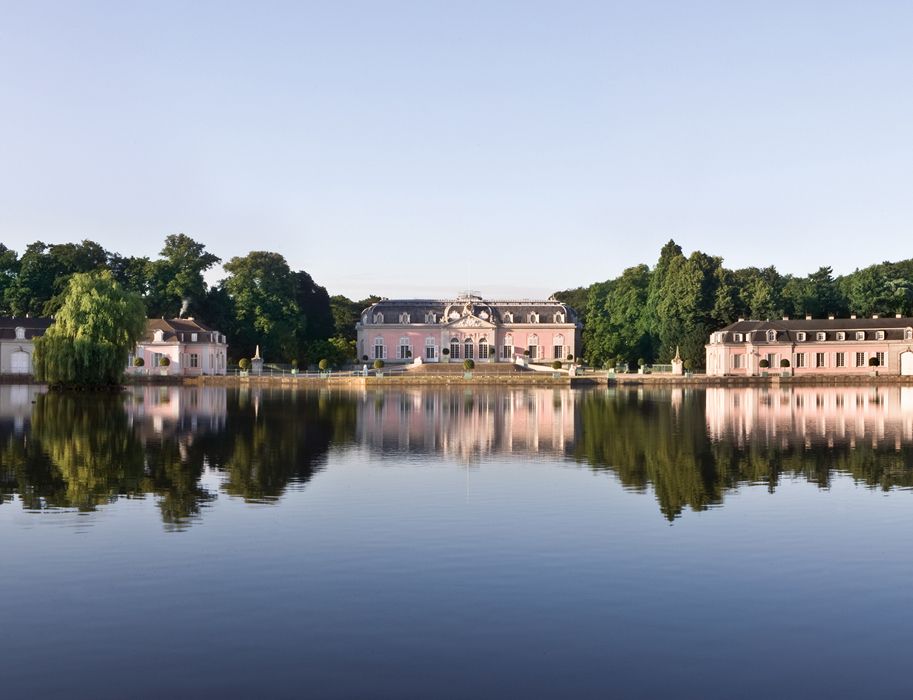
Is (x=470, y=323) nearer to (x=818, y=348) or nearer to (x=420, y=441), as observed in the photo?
(x=818, y=348)

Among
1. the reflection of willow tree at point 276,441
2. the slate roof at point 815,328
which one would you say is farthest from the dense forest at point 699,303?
the reflection of willow tree at point 276,441

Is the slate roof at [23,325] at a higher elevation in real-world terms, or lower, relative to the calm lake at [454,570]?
higher

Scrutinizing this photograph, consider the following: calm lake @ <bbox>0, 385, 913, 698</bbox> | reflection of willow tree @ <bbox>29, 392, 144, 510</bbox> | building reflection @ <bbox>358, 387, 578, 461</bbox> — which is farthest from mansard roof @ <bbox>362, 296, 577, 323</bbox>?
calm lake @ <bbox>0, 385, 913, 698</bbox>

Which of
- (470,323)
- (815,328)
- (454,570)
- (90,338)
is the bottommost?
(454,570)

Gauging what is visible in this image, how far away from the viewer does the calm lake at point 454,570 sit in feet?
25.4

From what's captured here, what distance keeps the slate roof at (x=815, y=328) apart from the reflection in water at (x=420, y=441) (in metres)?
25.2

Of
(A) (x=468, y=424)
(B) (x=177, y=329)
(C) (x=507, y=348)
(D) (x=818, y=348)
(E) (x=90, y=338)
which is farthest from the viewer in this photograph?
(C) (x=507, y=348)

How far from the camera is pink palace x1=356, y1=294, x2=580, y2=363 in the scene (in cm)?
9000

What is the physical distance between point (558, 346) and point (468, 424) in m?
60.4

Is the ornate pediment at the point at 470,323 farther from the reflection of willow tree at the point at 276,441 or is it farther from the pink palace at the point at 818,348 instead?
the reflection of willow tree at the point at 276,441

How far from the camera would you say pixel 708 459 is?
2130cm

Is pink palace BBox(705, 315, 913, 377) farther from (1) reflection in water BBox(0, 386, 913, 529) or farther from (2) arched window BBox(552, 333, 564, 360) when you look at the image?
(1) reflection in water BBox(0, 386, 913, 529)

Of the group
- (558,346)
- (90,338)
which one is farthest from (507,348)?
(90,338)

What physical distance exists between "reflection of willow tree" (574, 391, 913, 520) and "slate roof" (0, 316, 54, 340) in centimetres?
5068
